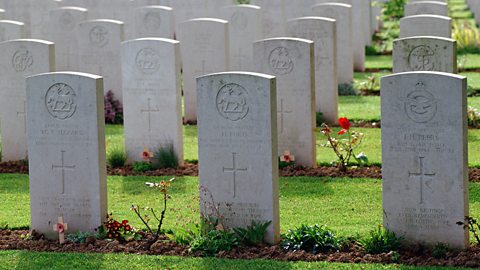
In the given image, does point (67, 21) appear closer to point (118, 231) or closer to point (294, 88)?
point (294, 88)

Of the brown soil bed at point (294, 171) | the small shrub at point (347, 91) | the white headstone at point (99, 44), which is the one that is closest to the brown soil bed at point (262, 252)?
the brown soil bed at point (294, 171)

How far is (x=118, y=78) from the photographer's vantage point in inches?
676

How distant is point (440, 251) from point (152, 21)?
1025 centimetres

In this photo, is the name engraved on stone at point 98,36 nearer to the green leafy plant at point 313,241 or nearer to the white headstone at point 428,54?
the white headstone at point 428,54

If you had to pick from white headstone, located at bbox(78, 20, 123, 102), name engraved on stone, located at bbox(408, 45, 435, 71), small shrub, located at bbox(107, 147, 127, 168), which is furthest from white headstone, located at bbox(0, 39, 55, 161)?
name engraved on stone, located at bbox(408, 45, 435, 71)

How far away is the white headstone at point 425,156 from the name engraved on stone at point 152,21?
376 inches

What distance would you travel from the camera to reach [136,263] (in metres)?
9.56

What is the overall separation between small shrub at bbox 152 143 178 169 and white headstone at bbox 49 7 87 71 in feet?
18.6

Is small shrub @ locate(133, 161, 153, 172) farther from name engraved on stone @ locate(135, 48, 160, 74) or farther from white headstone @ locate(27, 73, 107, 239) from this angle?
white headstone @ locate(27, 73, 107, 239)

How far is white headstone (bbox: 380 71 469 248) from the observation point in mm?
9453

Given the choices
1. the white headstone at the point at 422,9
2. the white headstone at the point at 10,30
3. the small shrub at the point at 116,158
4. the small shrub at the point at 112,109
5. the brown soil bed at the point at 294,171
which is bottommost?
the brown soil bed at the point at 294,171

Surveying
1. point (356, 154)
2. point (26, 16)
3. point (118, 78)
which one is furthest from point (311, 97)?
point (26, 16)

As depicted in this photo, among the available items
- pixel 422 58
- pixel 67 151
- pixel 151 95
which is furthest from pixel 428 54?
pixel 67 151

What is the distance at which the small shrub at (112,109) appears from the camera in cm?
1691
